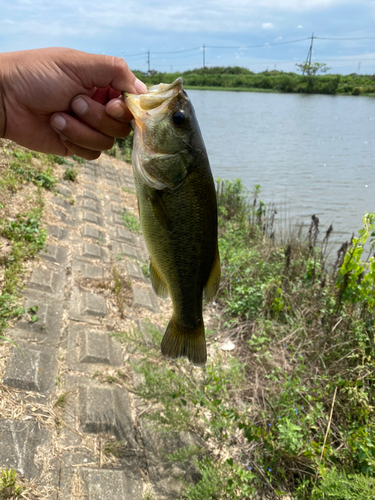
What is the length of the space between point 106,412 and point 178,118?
243 centimetres

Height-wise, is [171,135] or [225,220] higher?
[171,135]

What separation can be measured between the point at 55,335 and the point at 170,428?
140cm

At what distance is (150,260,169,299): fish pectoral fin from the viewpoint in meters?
1.95

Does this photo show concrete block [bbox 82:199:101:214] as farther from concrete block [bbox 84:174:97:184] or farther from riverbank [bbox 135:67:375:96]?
riverbank [bbox 135:67:375:96]

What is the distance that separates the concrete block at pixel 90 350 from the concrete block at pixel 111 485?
0.97m

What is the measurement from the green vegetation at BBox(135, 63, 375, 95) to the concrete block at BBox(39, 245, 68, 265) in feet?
172

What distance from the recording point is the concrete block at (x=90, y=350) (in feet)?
11.3

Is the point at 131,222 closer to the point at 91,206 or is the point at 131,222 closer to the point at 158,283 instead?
the point at 91,206

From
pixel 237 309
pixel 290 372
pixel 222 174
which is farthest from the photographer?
pixel 222 174

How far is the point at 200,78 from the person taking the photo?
69.1 m

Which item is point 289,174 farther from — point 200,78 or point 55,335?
point 200,78

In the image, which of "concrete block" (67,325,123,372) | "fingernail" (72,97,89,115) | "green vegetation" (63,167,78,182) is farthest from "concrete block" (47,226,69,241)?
"fingernail" (72,97,89,115)

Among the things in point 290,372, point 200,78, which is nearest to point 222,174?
point 290,372

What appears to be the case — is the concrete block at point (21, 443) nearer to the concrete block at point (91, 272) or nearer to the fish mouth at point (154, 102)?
the fish mouth at point (154, 102)
